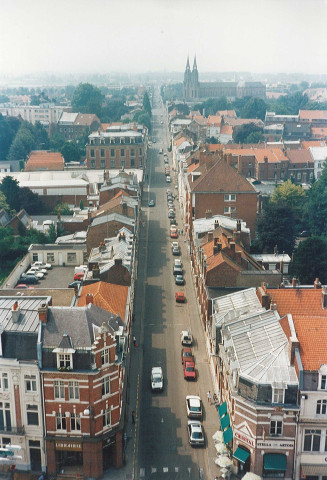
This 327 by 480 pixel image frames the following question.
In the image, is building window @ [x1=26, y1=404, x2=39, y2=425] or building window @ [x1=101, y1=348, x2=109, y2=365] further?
building window @ [x1=26, y1=404, x2=39, y2=425]

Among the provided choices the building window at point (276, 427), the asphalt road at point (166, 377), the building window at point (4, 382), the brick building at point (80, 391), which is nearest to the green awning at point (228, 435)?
the asphalt road at point (166, 377)

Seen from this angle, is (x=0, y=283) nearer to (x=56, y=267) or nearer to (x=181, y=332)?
(x=56, y=267)

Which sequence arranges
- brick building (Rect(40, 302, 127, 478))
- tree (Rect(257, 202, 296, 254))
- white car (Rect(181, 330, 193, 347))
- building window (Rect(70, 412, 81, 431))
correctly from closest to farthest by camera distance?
brick building (Rect(40, 302, 127, 478))
building window (Rect(70, 412, 81, 431))
white car (Rect(181, 330, 193, 347))
tree (Rect(257, 202, 296, 254))

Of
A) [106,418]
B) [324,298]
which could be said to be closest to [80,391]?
[106,418]

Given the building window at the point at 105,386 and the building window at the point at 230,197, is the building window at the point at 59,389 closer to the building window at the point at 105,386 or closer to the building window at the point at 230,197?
the building window at the point at 105,386

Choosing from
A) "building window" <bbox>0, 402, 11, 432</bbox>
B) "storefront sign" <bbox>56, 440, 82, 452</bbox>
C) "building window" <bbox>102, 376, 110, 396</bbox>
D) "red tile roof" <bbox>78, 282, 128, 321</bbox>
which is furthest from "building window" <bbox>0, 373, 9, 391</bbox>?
"red tile roof" <bbox>78, 282, 128, 321</bbox>

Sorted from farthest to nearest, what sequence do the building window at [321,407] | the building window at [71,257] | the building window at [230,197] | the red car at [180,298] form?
the building window at [230,197], the building window at [71,257], the red car at [180,298], the building window at [321,407]

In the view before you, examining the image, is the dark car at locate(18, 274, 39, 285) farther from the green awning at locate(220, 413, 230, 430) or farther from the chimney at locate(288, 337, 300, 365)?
the chimney at locate(288, 337, 300, 365)
